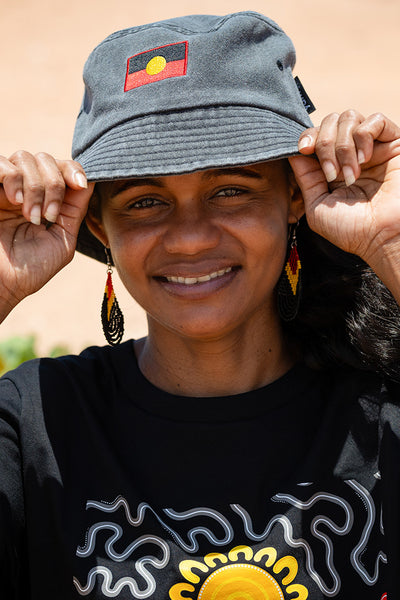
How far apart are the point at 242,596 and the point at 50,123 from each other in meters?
20.7

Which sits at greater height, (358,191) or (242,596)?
(358,191)

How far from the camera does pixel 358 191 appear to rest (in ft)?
7.68

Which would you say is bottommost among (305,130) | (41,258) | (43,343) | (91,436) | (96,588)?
(43,343)

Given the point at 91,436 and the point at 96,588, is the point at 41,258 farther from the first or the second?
the point at 96,588

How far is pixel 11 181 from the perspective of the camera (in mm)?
2234

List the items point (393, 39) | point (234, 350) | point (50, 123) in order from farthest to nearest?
point (393, 39), point (50, 123), point (234, 350)

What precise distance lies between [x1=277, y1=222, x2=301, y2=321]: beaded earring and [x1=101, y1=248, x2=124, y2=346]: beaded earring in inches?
21.9

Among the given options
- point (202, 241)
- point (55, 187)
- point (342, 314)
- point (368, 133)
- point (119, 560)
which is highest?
point (368, 133)

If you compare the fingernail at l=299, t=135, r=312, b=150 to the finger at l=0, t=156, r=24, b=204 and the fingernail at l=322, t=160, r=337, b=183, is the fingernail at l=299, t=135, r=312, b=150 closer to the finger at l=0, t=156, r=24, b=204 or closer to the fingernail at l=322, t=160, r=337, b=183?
the fingernail at l=322, t=160, r=337, b=183

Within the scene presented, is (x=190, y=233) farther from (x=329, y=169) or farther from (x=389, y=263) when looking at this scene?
(x=389, y=263)

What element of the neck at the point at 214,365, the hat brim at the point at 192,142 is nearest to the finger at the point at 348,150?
the hat brim at the point at 192,142

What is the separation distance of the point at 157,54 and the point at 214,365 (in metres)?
0.98

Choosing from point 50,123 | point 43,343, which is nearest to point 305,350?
point 43,343

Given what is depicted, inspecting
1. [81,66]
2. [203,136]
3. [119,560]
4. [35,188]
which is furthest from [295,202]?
[81,66]
